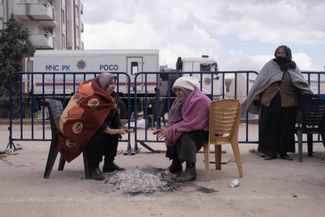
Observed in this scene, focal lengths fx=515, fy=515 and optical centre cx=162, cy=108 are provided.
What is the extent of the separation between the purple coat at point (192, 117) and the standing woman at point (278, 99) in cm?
185

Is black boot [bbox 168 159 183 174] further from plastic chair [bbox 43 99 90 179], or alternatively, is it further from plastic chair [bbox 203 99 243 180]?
plastic chair [bbox 43 99 90 179]

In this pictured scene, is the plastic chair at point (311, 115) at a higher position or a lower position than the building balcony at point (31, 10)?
lower

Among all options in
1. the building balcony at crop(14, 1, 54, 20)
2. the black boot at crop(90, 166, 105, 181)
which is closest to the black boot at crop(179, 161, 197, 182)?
the black boot at crop(90, 166, 105, 181)

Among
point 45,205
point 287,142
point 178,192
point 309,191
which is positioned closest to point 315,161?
point 287,142

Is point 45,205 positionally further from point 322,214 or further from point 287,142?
point 287,142

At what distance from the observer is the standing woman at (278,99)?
25.0 feet

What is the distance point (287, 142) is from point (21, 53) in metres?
25.3

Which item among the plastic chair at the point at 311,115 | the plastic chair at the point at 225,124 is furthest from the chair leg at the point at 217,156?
the plastic chair at the point at 311,115

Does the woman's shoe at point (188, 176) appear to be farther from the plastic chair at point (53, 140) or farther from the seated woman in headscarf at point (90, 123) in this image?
the plastic chair at point (53, 140)

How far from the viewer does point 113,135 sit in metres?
6.32

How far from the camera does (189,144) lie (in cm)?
600

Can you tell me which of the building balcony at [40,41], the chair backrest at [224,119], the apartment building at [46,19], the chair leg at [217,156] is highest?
the apartment building at [46,19]

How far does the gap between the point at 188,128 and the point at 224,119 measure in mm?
565

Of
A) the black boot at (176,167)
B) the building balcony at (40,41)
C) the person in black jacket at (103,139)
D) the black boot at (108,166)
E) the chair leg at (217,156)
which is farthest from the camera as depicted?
the building balcony at (40,41)
